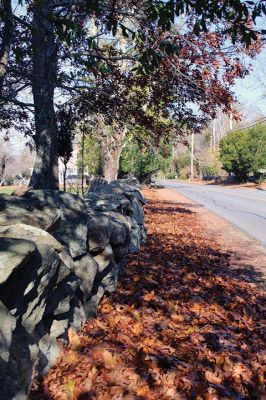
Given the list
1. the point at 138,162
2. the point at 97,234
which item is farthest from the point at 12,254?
the point at 138,162

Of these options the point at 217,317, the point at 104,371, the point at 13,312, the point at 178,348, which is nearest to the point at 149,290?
the point at 217,317

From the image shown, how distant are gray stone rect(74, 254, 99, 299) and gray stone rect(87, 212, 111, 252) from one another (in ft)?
0.94

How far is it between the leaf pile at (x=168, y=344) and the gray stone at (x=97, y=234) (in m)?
0.77

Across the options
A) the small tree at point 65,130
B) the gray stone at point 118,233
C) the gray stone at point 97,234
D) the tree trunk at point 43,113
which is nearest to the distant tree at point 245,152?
the small tree at point 65,130

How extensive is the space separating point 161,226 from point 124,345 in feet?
30.0

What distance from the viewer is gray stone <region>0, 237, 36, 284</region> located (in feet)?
8.84

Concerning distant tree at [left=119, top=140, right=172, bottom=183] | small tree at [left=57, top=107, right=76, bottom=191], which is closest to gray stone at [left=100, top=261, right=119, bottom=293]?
small tree at [left=57, top=107, right=76, bottom=191]

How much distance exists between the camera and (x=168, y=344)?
4340mm

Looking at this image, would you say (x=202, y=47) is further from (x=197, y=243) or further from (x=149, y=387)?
(x=149, y=387)

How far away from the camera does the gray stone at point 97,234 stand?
511 cm

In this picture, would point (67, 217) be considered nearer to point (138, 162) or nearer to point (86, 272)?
point (86, 272)

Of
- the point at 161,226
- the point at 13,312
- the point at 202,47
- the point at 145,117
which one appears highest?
the point at 202,47

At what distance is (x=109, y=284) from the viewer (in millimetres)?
5586

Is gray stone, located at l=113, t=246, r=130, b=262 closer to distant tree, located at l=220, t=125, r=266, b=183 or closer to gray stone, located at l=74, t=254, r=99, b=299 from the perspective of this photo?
gray stone, located at l=74, t=254, r=99, b=299
